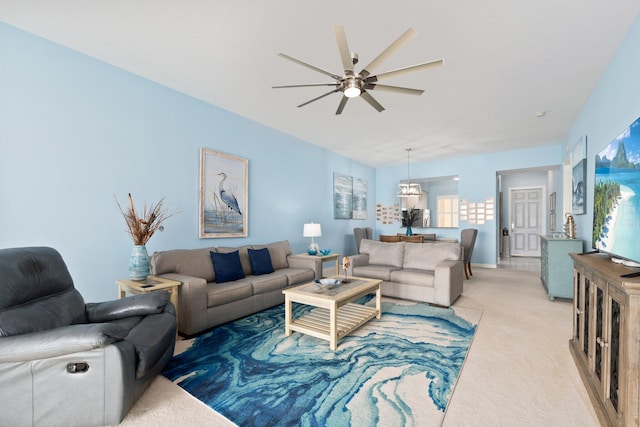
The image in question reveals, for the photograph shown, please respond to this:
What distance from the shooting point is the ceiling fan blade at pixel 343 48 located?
192 cm

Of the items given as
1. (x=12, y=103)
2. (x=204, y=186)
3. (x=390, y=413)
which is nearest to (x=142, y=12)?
(x=12, y=103)

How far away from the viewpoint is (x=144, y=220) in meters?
3.15

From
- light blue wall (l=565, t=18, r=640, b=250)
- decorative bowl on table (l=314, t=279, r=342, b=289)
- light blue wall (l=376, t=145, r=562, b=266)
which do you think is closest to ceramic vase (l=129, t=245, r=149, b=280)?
decorative bowl on table (l=314, t=279, r=342, b=289)

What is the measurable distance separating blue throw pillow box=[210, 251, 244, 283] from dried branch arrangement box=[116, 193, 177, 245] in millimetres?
735

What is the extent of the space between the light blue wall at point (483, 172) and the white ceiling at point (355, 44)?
7.38 feet

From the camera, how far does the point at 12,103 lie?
8.38ft

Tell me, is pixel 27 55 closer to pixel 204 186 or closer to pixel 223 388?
pixel 204 186

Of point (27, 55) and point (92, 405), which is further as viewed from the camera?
point (27, 55)

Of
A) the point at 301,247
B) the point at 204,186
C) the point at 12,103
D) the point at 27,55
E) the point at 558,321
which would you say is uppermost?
the point at 27,55

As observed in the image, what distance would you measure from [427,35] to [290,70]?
1352 millimetres

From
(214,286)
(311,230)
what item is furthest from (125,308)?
(311,230)

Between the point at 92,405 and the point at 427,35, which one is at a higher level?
the point at 427,35

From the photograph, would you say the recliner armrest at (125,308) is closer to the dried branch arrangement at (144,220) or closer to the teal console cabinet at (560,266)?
the dried branch arrangement at (144,220)

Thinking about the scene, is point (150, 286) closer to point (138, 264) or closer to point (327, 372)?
point (138, 264)
